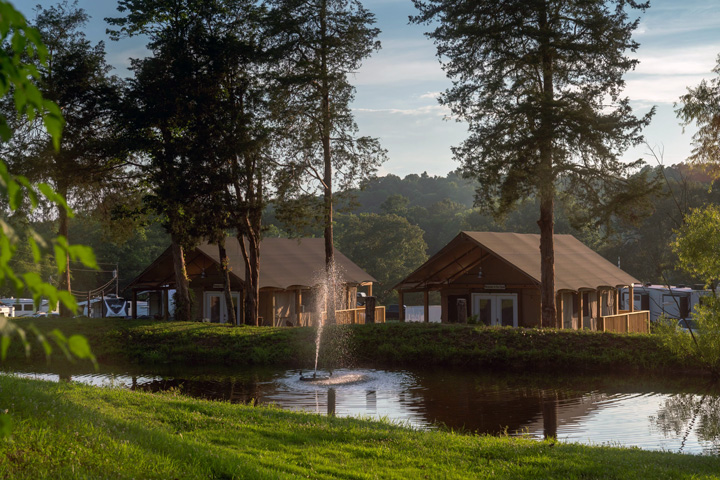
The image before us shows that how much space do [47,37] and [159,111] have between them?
9.62 m

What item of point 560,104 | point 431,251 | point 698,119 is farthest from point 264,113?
point 431,251

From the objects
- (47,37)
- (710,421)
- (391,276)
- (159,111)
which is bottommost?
(710,421)

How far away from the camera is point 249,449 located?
30.5 ft

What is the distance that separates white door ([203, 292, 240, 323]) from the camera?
4106 cm

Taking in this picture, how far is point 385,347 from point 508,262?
928 centimetres

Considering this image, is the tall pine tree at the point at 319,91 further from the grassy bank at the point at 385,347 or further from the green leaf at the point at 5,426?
the green leaf at the point at 5,426

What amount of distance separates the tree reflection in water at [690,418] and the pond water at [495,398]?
0.07ft

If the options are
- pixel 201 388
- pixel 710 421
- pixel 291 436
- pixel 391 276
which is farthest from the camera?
pixel 391 276

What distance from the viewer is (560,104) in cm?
2519

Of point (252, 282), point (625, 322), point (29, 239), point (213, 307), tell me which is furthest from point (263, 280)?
point (29, 239)

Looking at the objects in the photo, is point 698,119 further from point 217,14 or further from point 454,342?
point 217,14

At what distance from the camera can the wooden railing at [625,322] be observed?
32.9 m

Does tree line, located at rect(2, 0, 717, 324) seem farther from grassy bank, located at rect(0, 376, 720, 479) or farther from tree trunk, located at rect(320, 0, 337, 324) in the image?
grassy bank, located at rect(0, 376, 720, 479)

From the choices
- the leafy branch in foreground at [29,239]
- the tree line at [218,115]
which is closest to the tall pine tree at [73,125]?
the tree line at [218,115]
